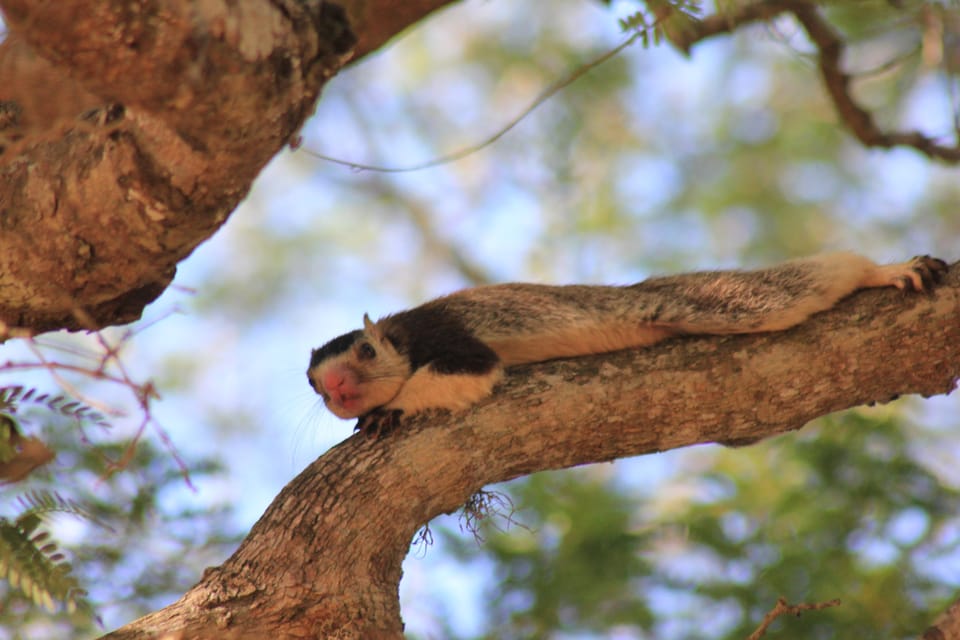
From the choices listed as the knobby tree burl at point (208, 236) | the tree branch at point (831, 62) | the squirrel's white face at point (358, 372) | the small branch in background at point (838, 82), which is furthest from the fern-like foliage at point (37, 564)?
the small branch in background at point (838, 82)

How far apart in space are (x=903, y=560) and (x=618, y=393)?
285 centimetres

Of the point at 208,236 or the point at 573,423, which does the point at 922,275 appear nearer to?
the point at 573,423

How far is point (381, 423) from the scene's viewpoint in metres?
5.08

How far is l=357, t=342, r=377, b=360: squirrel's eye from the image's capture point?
616cm

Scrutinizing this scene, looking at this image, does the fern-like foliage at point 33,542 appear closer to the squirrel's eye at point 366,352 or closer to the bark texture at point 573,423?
the bark texture at point 573,423

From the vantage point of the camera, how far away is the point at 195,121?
3529 millimetres

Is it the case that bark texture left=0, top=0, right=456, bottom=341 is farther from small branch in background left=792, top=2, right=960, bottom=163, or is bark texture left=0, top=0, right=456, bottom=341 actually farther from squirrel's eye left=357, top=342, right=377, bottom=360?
small branch in background left=792, top=2, right=960, bottom=163

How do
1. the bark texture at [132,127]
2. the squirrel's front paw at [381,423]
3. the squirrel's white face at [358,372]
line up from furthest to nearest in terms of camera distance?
the squirrel's white face at [358,372] → the squirrel's front paw at [381,423] → the bark texture at [132,127]

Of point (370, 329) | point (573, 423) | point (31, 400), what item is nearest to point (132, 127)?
point (31, 400)

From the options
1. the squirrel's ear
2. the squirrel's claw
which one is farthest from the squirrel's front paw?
the squirrel's claw

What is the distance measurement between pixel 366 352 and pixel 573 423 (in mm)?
1717

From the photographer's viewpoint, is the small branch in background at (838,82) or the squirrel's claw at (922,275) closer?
the squirrel's claw at (922,275)

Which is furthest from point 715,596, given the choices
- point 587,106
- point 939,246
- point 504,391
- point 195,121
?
point 587,106

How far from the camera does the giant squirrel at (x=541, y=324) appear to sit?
5359 millimetres
